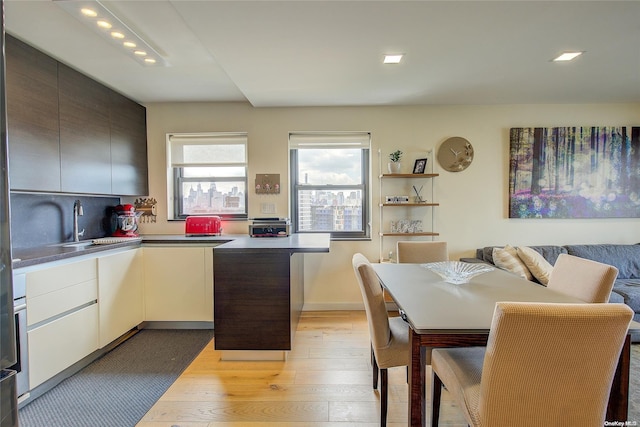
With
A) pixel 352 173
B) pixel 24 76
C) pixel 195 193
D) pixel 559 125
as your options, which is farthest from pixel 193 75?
pixel 559 125

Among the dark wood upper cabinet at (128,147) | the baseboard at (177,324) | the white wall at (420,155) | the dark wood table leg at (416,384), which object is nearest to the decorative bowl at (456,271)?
the dark wood table leg at (416,384)

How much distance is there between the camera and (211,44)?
1.97 meters

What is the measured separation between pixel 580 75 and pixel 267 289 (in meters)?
3.27

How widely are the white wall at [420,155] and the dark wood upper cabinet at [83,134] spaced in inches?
26.2

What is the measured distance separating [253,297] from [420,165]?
7.39 feet

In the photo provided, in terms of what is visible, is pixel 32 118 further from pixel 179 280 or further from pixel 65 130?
pixel 179 280

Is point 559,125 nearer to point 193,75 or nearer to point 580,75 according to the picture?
point 580,75

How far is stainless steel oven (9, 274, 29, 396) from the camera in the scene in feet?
5.51

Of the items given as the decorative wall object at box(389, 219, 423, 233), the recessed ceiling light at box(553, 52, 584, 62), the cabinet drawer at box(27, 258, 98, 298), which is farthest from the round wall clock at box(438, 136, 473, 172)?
the cabinet drawer at box(27, 258, 98, 298)

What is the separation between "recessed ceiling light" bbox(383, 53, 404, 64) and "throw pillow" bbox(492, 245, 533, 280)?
80.6 inches

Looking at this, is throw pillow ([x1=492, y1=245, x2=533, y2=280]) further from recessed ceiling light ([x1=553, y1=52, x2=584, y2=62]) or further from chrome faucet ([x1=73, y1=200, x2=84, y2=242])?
chrome faucet ([x1=73, y1=200, x2=84, y2=242])

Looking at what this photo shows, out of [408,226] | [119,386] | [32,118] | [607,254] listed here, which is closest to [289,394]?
[119,386]

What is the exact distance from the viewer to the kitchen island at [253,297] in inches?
85.0

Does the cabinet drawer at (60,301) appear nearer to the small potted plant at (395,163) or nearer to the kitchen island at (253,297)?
the kitchen island at (253,297)
